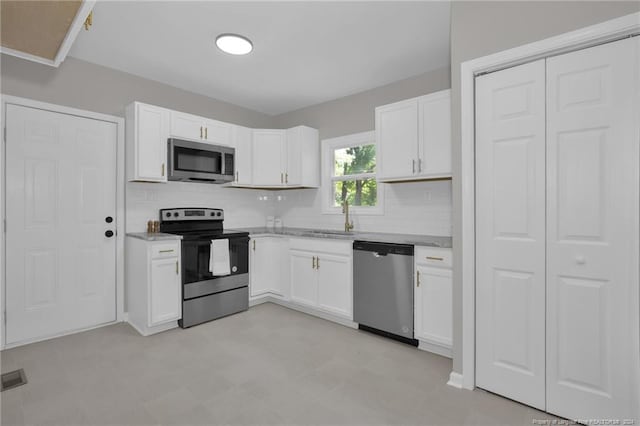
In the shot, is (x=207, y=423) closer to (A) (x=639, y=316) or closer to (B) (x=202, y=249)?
(B) (x=202, y=249)

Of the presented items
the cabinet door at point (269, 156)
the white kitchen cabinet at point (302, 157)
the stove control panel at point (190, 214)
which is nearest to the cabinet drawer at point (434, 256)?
the white kitchen cabinet at point (302, 157)

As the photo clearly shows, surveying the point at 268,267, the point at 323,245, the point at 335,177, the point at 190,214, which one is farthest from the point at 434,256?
the point at 190,214

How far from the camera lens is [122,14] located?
8.07 feet

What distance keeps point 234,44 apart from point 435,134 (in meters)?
1.96

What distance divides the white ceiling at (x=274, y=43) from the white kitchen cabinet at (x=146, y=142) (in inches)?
19.1

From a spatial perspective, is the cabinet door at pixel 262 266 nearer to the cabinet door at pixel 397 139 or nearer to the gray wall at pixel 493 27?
the cabinet door at pixel 397 139

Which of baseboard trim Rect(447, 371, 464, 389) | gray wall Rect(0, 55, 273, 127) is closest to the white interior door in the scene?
gray wall Rect(0, 55, 273, 127)

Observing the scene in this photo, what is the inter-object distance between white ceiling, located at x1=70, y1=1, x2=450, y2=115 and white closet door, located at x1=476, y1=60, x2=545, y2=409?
3.12ft

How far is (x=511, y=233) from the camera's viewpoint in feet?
6.59

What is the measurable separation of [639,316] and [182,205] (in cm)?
404

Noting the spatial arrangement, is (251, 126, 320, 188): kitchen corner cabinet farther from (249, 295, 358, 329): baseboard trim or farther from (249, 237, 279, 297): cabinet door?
(249, 295, 358, 329): baseboard trim

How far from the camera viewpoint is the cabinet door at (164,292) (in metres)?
3.06

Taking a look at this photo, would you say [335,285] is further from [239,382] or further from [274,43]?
[274,43]

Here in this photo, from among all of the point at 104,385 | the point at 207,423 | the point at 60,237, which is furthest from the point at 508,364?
the point at 60,237
